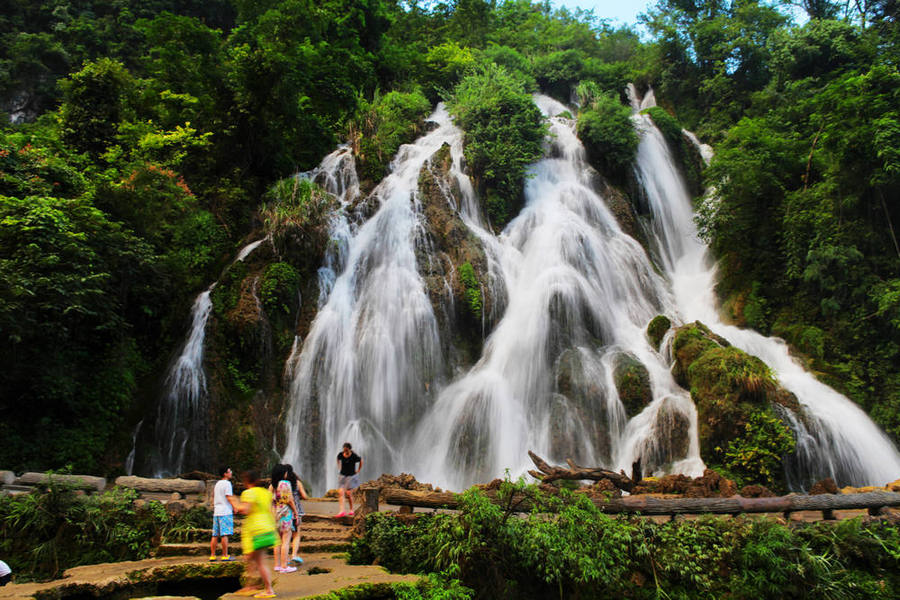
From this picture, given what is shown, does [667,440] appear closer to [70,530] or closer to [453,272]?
[453,272]

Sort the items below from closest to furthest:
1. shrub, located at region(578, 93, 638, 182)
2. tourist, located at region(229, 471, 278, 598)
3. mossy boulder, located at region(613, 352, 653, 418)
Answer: tourist, located at region(229, 471, 278, 598) → mossy boulder, located at region(613, 352, 653, 418) → shrub, located at region(578, 93, 638, 182)

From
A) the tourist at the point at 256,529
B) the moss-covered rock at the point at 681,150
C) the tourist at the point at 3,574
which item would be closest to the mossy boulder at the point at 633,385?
the tourist at the point at 256,529

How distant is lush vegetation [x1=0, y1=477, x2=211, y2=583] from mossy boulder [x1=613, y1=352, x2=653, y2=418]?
9.72 m

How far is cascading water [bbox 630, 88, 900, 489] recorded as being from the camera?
10.6 m

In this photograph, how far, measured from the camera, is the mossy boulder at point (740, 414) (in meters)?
10.2

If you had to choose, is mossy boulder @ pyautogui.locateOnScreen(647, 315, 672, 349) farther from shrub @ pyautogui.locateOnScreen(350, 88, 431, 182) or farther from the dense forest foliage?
shrub @ pyautogui.locateOnScreen(350, 88, 431, 182)

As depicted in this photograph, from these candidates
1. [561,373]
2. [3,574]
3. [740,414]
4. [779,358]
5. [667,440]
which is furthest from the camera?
[779,358]

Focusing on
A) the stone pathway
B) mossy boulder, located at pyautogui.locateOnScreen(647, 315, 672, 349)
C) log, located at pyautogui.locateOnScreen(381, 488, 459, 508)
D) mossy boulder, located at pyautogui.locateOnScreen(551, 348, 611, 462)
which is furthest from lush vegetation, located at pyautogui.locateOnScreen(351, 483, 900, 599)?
mossy boulder, located at pyautogui.locateOnScreen(647, 315, 672, 349)

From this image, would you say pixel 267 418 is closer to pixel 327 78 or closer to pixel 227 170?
pixel 227 170

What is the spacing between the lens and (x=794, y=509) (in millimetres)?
6898

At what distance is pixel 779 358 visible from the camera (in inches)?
547

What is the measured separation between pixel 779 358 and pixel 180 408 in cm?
1610

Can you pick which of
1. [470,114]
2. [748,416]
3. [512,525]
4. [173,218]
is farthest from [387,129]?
[512,525]

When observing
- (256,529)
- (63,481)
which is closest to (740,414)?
(256,529)
